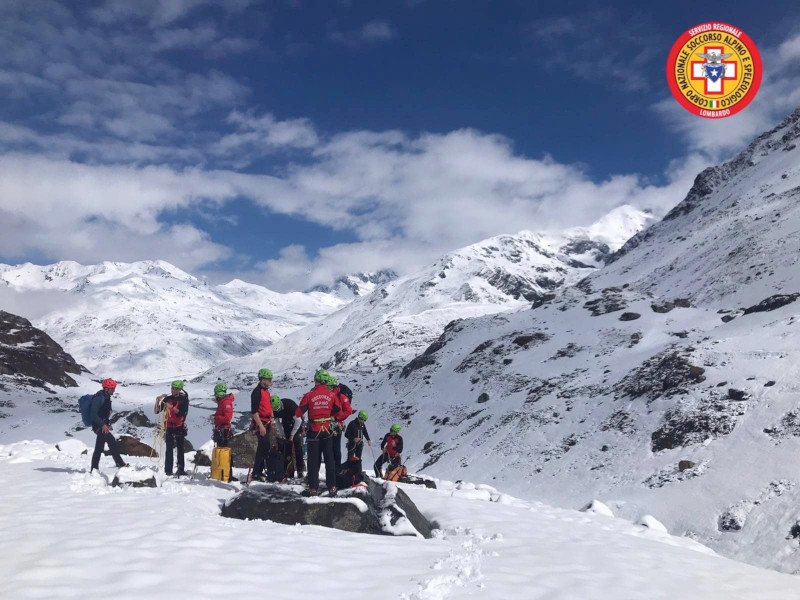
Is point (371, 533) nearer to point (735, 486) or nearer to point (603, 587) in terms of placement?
point (603, 587)

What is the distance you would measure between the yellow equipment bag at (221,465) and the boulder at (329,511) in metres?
3.33

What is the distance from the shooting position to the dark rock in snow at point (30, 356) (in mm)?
71812

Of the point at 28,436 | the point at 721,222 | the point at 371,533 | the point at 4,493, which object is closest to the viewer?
the point at 371,533

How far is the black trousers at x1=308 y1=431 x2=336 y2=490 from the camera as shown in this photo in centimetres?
1057

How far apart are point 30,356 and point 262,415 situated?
8371 cm

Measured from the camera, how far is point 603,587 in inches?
260

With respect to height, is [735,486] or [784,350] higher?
[784,350]

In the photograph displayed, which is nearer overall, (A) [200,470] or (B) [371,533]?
(B) [371,533]

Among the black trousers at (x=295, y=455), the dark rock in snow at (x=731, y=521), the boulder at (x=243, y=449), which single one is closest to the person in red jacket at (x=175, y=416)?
the black trousers at (x=295, y=455)

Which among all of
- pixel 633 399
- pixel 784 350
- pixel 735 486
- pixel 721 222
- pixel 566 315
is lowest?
pixel 735 486

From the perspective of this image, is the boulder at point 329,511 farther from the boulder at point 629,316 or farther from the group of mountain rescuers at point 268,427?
the boulder at point 629,316

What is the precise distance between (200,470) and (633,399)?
23.5m

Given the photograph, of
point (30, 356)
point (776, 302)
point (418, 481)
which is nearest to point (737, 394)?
point (776, 302)

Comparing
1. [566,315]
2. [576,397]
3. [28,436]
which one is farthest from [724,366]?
[28,436]
